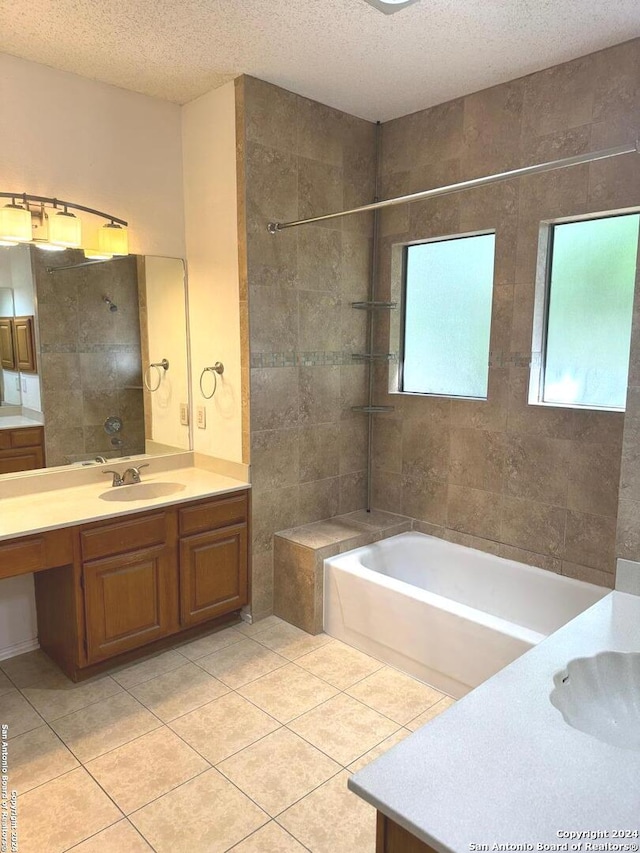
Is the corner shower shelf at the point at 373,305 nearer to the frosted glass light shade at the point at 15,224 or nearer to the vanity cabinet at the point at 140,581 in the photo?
the vanity cabinet at the point at 140,581

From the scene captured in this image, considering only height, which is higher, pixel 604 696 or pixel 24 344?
pixel 24 344

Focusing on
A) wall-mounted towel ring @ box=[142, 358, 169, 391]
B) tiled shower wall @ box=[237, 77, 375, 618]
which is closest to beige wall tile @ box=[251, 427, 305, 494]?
tiled shower wall @ box=[237, 77, 375, 618]

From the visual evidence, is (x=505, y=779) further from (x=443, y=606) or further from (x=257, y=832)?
(x=443, y=606)

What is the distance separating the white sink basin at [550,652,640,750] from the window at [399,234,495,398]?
1901 mm

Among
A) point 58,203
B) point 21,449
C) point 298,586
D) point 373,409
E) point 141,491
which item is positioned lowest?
point 298,586

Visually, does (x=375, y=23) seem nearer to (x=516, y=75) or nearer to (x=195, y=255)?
(x=516, y=75)

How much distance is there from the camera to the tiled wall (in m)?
2.86

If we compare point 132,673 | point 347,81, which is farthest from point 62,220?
point 132,673

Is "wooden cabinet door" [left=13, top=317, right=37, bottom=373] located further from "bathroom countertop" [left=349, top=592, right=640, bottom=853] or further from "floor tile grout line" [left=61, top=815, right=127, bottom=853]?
"bathroom countertop" [left=349, top=592, right=640, bottom=853]

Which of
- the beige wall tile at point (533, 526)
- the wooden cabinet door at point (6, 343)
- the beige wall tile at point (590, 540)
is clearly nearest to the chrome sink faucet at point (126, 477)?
the wooden cabinet door at point (6, 343)

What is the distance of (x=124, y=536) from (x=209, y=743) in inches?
37.7

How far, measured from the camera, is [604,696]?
145cm

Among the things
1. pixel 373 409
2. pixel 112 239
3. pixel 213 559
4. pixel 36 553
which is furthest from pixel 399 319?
pixel 36 553

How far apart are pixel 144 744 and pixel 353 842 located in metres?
0.91
